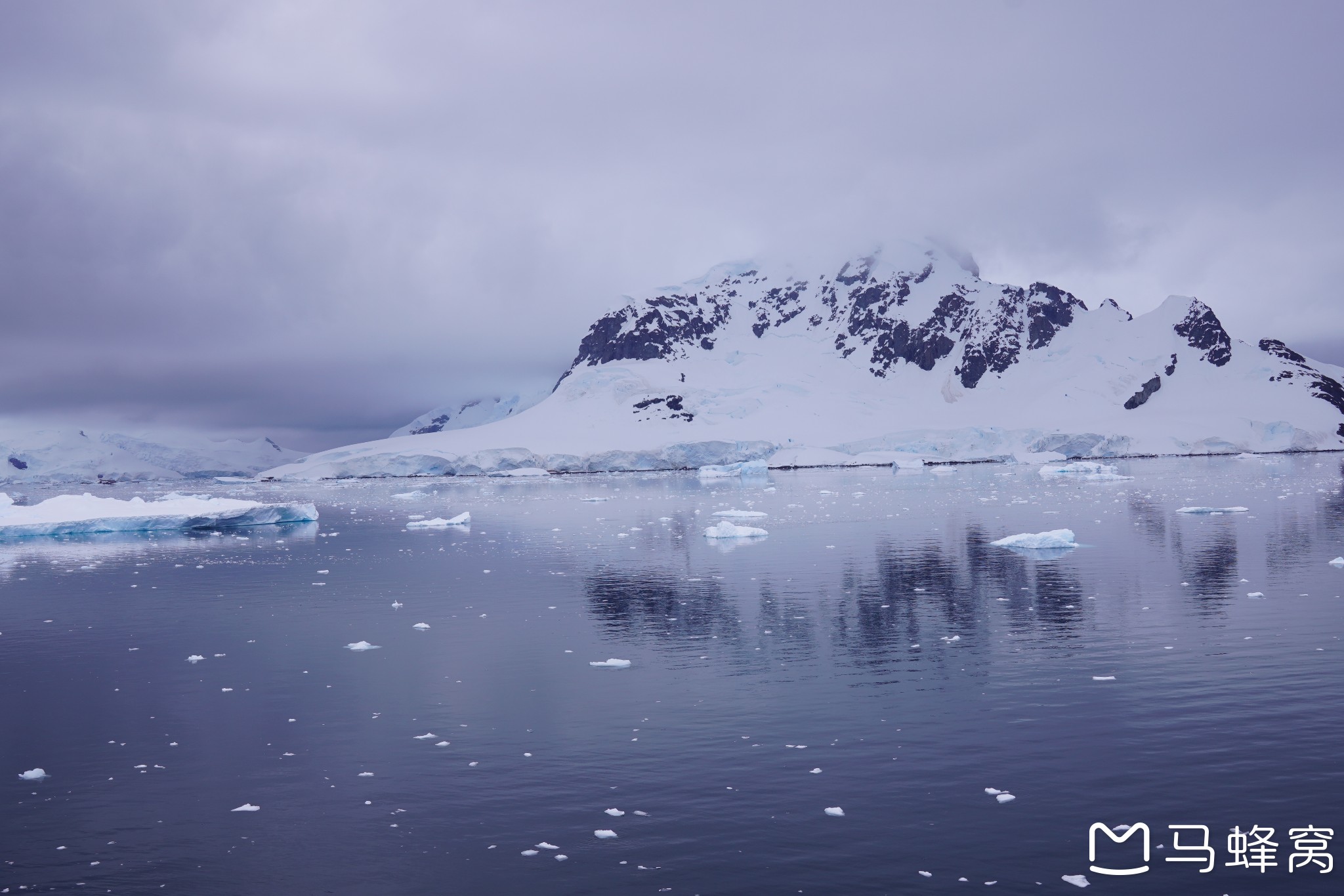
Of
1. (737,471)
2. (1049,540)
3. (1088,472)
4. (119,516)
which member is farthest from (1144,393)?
(119,516)

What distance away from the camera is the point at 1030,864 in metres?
8.92

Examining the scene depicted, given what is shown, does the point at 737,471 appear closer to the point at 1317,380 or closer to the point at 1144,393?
the point at 1144,393

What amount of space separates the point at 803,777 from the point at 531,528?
3984 cm

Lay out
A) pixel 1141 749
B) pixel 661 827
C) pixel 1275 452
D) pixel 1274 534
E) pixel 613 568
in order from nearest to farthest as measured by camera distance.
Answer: pixel 661 827 < pixel 1141 749 < pixel 613 568 < pixel 1274 534 < pixel 1275 452

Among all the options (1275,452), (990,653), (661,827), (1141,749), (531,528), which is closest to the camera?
(661,827)

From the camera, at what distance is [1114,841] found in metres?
9.44

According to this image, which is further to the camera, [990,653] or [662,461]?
[662,461]

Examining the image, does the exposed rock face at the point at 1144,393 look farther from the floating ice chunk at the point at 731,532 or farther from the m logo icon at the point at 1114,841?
the m logo icon at the point at 1114,841

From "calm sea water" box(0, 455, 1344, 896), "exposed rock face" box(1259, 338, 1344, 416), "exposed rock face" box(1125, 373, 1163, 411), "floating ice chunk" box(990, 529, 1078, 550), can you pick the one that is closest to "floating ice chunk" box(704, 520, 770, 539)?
"calm sea water" box(0, 455, 1344, 896)

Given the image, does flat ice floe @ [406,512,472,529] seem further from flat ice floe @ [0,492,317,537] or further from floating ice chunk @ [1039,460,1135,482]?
floating ice chunk @ [1039,460,1135,482]

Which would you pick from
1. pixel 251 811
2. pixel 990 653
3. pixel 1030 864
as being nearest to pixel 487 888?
pixel 251 811

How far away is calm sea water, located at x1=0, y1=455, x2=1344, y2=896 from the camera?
9.41 meters

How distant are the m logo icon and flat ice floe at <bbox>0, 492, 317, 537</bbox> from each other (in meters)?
49.0

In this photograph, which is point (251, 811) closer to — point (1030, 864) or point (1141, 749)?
point (1030, 864)
